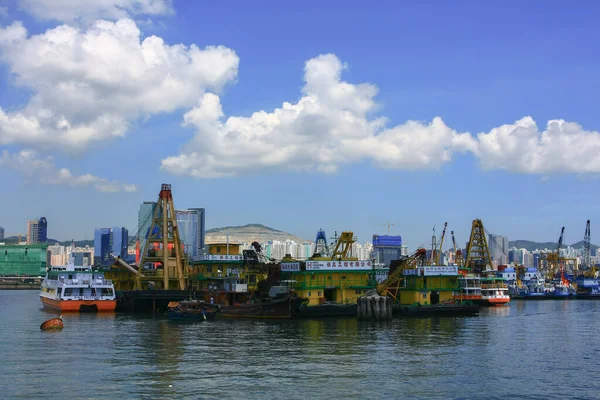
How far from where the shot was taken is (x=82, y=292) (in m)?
89.2

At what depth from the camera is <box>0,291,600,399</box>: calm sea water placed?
1361 inches

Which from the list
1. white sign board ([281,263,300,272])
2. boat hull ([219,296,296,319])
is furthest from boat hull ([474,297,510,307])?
boat hull ([219,296,296,319])

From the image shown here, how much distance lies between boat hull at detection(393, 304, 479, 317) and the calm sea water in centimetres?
1235

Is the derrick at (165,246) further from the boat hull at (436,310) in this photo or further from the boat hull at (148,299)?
the boat hull at (436,310)

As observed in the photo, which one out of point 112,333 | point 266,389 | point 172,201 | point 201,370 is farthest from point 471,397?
point 172,201

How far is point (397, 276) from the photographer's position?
286ft

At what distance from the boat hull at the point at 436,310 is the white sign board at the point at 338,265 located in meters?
7.18

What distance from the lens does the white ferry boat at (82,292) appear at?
286ft

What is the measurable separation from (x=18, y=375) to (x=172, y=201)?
6234 cm

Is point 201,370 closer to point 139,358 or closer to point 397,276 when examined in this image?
point 139,358

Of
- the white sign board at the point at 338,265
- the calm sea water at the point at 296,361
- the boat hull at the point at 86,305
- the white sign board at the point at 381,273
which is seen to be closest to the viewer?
the calm sea water at the point at 296,361

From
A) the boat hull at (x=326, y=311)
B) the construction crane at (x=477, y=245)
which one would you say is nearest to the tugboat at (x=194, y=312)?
the boat hull at (x=326, y=311)

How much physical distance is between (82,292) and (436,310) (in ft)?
158

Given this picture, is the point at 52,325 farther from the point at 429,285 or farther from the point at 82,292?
the point at 429,285
